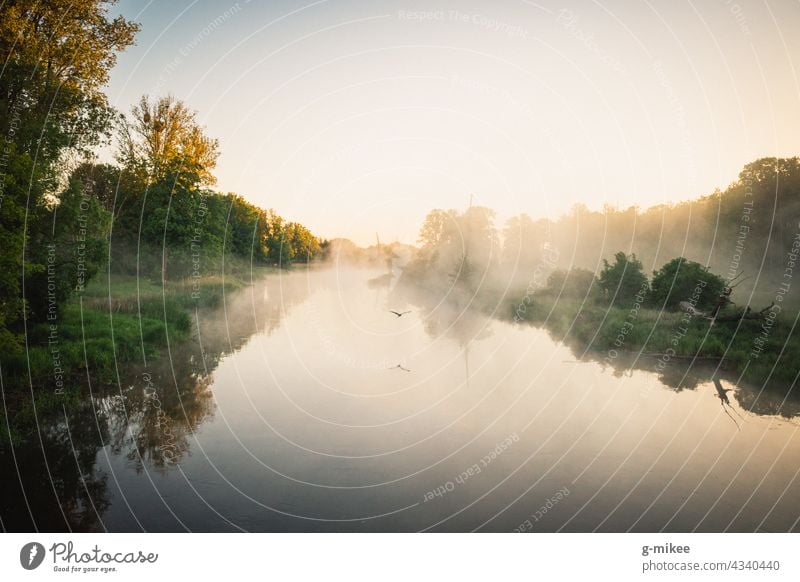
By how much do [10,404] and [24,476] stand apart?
3.88 metres

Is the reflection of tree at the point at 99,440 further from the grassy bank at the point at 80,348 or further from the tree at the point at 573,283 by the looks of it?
the tree at the point at 573,283

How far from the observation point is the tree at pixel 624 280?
27312 millimetres

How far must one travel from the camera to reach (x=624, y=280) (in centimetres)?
2791

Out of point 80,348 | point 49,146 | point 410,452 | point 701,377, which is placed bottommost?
point 410,452

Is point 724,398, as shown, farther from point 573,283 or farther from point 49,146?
point 49,146

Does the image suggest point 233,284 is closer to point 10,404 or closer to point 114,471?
point 10,404

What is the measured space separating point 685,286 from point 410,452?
18.8 metres

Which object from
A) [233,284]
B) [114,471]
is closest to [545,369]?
[114,471]

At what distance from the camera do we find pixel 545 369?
18.9 m

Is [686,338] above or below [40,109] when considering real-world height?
below
